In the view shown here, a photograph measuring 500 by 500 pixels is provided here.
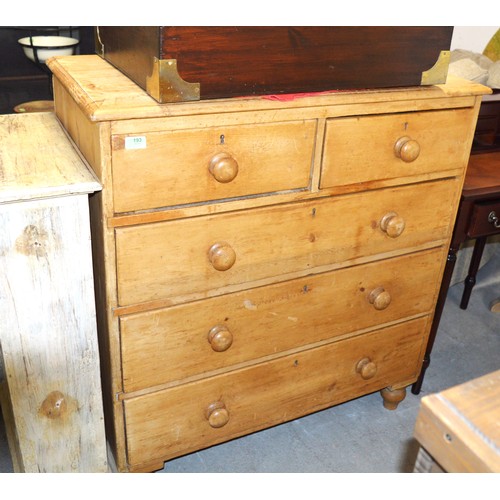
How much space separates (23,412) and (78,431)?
0.18 m

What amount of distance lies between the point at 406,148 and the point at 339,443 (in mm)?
1040

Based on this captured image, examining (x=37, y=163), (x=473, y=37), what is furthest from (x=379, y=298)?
(x=473, y=37)

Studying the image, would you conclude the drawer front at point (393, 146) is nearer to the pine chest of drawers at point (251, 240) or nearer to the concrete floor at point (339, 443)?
the pine chest of drawers at point (251, 240)

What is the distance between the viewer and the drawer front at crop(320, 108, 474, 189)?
162 cm

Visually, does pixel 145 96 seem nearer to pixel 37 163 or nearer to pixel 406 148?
pixel 37 163

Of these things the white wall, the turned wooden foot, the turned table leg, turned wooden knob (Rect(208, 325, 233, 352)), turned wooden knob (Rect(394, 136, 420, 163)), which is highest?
the white wall

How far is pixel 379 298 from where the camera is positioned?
193 centimetres

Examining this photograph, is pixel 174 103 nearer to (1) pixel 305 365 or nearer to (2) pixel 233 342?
(2) pixel 233 342

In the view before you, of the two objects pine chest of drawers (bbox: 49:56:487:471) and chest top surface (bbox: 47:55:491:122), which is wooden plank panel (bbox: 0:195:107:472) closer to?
pine chest of drawers (bbox: 49:56:487:471)

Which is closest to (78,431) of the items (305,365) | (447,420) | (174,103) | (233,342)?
(233,342)

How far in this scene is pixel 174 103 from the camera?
4.50 ft

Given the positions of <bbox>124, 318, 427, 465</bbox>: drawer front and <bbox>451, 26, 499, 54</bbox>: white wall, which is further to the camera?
<bbox>451, 26, 499, 54</bbox>: white wall

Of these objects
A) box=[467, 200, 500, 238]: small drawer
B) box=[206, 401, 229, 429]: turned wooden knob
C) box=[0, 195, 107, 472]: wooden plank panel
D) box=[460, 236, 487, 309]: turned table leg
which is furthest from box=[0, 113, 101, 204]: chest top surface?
box=[460, 236, 487, 309]: turned table leg

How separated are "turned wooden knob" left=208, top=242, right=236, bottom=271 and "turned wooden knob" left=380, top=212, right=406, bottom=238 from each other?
51cm
